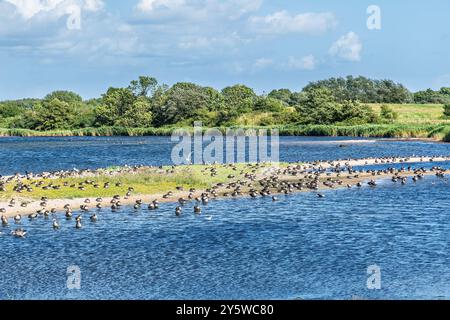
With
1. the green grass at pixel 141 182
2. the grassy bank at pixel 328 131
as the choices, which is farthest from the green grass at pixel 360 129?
the green grass at pixel 141 182

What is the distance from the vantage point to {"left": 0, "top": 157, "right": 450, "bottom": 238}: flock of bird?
Result: 40031 mm

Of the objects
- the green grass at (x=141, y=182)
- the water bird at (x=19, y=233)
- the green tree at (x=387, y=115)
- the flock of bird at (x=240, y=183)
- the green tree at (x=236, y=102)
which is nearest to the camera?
the water bird at (x=19, y=233)

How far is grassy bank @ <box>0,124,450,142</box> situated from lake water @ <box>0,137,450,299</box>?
70.5 m

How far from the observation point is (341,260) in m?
28.0

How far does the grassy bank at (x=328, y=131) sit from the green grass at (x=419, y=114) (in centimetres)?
975

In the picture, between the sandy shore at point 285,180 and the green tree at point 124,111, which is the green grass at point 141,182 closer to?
the sandy shore at point 285,180

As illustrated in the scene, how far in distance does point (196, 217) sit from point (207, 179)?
48.4 feet

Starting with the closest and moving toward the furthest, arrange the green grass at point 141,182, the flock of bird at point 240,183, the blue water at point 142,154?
the flock of bird at point 240,183
the green grass at point 141,182
the blue water at point 142,154

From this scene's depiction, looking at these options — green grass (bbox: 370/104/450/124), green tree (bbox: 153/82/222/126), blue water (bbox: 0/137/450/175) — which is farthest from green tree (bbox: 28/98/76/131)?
green grass (bbox: 370/104/450/124)

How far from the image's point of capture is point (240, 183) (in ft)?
170

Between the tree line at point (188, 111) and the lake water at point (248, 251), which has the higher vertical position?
the tree line at point (188, 111)

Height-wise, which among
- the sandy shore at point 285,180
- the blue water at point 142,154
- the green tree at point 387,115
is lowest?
the sandy shore at point 285,180

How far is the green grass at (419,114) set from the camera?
445ft

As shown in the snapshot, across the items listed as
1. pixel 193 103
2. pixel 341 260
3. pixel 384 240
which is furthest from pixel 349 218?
pixel 193 103
